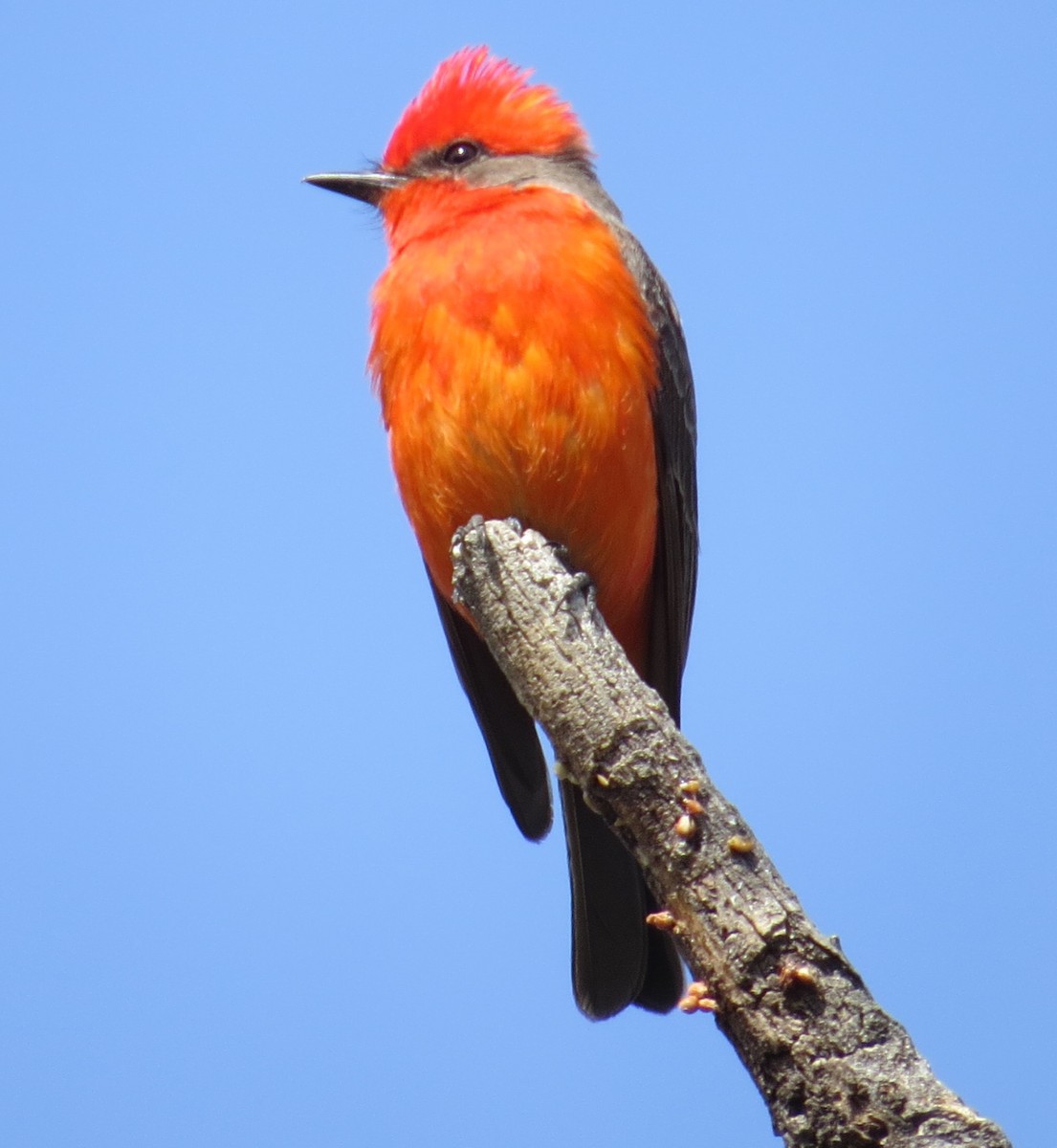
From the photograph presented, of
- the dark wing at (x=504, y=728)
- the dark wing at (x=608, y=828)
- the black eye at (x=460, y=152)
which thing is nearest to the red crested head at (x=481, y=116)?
the black eye at (x=460, y=152)

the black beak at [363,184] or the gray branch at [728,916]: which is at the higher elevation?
the black beak at [363,184]

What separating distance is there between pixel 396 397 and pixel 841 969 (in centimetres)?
311

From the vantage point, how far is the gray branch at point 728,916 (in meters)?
3.55

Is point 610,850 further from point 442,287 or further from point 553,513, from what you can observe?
point 442,287

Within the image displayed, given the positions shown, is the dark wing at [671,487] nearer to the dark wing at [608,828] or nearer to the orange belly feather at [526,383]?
the dark wing at [608,828]

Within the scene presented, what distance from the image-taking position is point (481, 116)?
22.8ft

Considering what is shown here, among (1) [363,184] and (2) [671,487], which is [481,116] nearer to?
(1) [363,184]

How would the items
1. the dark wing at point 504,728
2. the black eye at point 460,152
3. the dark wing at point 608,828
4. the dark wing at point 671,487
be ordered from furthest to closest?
the black eye at point 460,152 < the dark wing at point 504,728 < the dark wing at point 671,487 < the dark wing at point 608,828

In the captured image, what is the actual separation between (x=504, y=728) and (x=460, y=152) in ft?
8.31

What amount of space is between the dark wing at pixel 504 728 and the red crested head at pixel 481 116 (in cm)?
197

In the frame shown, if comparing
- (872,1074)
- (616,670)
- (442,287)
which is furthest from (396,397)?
(872,1074)

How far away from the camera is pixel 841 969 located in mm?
3719

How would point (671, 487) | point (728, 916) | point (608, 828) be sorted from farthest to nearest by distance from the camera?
1. point (671, 487)
2. point (608, 828)
3. point (728, 916)

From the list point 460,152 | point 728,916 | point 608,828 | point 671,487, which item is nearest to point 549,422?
point 671,487
